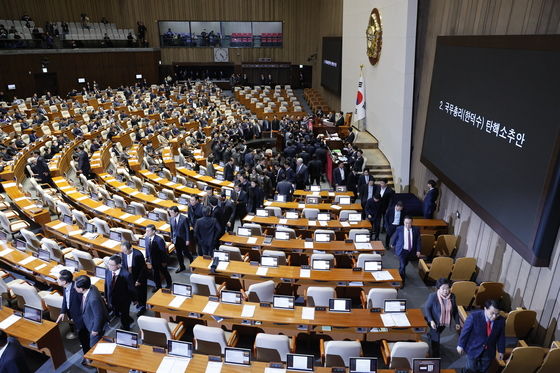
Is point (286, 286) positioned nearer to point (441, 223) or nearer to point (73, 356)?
point (73, 356)

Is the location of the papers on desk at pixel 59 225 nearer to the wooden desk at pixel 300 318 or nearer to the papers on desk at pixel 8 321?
the papers on desk at pixel 8 321

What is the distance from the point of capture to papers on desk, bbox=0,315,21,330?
582cm

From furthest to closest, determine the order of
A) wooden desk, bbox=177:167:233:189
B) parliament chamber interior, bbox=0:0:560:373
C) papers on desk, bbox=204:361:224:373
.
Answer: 1. wooden desk, bbox=177:167:233:189
2. parliament chamber interior, bbox=0:0:560:373
3. papers on desk, bbox=204:361:224:373

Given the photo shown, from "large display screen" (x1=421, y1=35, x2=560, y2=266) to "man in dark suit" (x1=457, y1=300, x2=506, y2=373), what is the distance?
1.55m

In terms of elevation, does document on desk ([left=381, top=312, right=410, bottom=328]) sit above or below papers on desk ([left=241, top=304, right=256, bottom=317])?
above

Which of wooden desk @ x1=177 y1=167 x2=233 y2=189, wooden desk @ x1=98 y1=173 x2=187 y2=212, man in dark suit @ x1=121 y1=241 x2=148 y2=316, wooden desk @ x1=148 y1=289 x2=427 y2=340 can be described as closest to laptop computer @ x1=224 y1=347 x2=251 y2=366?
wooden desk @ x1=148 y1=289 x2=427 y2=340

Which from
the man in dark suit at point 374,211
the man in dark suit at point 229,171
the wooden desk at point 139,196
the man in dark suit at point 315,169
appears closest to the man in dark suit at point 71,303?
the wooden desk at point 139,196

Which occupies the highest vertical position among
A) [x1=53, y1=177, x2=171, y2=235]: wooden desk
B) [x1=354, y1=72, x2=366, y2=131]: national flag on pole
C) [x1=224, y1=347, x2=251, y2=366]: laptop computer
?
[x1=354, y1=72, x2=366, y2=131]: national flag on pole

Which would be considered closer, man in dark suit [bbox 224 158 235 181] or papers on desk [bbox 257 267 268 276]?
papers on desk [bbox 257 267 268 276]

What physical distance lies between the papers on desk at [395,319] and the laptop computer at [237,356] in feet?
6.60

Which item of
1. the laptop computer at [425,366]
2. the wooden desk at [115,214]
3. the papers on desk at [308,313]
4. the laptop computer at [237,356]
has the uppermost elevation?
the laptop computer at [425,366]

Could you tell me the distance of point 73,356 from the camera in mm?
6309

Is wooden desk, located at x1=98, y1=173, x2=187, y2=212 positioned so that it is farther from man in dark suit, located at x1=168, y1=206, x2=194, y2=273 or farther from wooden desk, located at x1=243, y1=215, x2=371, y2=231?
wooden desk, located at x1=243, y1=215, x2=371, y2=231

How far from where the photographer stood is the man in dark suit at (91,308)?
17.9 feet
